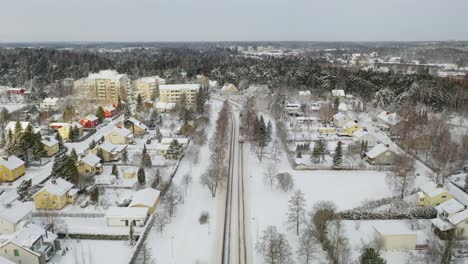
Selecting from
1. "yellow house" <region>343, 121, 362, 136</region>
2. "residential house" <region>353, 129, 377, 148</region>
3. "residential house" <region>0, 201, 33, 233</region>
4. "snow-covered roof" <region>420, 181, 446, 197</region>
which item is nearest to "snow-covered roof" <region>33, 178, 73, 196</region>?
"residential house" <region>0, 201, 33, 233</region>

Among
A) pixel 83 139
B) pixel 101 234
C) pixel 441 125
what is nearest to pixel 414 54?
pixel 441 125

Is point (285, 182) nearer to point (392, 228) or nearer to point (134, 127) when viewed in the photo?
point (392, 228)

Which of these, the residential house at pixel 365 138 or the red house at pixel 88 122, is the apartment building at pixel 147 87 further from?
Answer: the residential house at pixel 365 138

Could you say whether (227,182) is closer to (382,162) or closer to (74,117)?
(382,162)

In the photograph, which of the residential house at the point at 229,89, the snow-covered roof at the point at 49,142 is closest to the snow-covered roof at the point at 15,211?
the snow-covered roof at the point at 49,142

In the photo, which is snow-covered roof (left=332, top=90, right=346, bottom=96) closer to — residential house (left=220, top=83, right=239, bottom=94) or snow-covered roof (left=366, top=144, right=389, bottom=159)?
residential house (left=220, top=83, right=239, bottom=94)

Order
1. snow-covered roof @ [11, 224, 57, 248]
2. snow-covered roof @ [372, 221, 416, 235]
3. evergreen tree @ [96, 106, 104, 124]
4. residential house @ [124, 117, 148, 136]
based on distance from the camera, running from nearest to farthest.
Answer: snow-covered roof @ [11, 224, 57, 248] → snow-covered roof @ [372, 221, 416, 235] → residential house @ [124, 117, 148, 136] → evergreen tree @ [96, 106, 104, 124]
